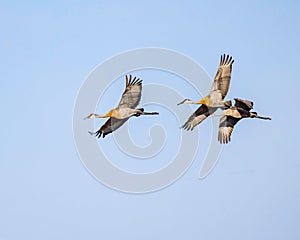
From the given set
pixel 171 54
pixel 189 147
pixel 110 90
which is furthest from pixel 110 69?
pixel 189 147

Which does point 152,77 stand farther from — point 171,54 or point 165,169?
point 165,169

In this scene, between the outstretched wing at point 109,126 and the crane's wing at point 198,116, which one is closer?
the outstretched wing at point 109,126

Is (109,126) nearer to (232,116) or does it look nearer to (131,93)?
(131,93)

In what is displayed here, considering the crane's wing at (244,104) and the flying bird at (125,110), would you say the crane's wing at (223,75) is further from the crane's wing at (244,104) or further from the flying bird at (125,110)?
the flying bird at (125,110)

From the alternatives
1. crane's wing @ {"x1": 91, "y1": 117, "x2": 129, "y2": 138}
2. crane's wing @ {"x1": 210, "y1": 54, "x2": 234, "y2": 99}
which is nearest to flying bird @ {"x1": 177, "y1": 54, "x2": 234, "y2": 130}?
crane's wing @ {"x1": 210, "y1": 54, "x2": 234, "y2": 99}

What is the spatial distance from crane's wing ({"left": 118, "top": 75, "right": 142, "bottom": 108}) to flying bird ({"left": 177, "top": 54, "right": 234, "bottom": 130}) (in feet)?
1.17

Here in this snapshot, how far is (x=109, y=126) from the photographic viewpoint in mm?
4039

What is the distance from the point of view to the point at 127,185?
4133mm

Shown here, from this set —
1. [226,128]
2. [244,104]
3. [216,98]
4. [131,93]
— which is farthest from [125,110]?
[244,104]

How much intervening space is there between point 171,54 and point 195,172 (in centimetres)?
94

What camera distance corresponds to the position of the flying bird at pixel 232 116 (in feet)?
13.5

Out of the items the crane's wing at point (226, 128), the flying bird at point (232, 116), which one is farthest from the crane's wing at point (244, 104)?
the crane's wing at point (226, 128)

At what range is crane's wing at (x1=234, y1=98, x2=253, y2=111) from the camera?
13.5 ft

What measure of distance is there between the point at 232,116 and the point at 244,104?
129 mm
